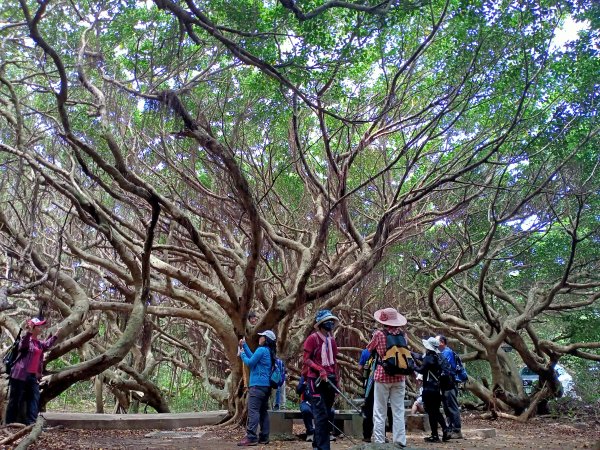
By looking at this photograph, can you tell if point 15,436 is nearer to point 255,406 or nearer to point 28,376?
point 28,376

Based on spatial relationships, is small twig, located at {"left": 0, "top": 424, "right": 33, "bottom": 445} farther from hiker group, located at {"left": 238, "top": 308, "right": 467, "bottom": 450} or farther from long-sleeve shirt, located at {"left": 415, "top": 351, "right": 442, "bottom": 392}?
long-sleeve shirt, located at {"left": 415, "top": 351, "right": 442, "bottom": 392}

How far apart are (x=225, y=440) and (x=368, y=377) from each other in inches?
82.9

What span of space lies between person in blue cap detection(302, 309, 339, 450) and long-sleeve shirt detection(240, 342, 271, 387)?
938 millimetres

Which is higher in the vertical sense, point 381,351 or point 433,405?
point 381,351

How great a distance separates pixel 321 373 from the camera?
530 centimetres

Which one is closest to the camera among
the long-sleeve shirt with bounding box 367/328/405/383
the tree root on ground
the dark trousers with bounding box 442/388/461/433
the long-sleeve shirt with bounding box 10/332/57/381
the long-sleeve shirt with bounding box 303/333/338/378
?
the tree root on ground

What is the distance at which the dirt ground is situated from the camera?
6.31 metres

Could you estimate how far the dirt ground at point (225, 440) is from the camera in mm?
6309

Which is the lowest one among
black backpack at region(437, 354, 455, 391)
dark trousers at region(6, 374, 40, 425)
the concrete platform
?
the concrete platform

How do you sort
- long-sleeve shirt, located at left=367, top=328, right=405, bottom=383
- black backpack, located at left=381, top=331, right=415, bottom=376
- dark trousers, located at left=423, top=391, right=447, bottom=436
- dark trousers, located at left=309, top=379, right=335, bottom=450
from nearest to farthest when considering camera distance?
dark trousers, located at left=309, top=379, right=335, bottom=450, black backpack, located at left=381, top=331, right=415, bottom=376, long-sleeve shirt, located at left=367, top=328, right=405, bottom=383, dark trousers, located at left=423, top=391, right=447, bottom=436

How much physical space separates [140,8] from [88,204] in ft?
13.6

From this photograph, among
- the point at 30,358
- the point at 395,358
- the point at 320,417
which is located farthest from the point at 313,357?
the point at 30,358

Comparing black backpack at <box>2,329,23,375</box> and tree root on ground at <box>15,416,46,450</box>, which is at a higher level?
black backpack at <box>2,329,23,375</box>

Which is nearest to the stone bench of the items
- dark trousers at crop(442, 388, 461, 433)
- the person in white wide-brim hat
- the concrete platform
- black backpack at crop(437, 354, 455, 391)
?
black backpack at crop(437, 354, 455, 391)
